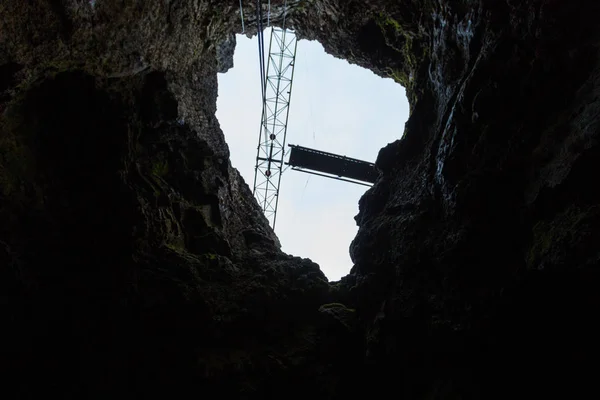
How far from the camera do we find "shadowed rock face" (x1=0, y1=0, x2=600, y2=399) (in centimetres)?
486

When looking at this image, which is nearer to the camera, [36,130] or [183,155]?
[36,130]

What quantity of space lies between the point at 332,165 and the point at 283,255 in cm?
583

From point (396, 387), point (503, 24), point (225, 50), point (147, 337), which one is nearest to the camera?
point (503, 24)

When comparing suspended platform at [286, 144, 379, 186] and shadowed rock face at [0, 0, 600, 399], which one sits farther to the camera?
suspended platform at [286, 144, 379, 186]

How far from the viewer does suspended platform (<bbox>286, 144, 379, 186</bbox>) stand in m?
15.2

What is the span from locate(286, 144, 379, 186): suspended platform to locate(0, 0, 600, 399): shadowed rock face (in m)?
4.92

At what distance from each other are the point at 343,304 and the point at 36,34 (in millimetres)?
7069

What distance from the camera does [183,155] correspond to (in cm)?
958

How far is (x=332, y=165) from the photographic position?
50.4 ft

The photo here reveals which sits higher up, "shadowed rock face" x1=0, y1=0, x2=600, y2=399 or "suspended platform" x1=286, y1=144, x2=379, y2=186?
"suspended platform" x1=286, y1=144, x2=379, y2=186

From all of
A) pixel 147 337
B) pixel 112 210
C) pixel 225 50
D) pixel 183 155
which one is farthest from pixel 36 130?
pixel 225 50

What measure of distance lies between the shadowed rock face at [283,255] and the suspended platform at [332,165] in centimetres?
492

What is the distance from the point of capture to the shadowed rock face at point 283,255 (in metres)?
4.86

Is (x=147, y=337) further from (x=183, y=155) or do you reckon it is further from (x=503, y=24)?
(x=503, y=24)
